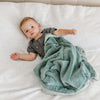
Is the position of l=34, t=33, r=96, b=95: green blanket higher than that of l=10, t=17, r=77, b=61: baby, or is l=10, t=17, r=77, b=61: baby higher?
l=10, t=17, r=77, b=61: baby

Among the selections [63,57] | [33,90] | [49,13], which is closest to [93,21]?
[49,13]

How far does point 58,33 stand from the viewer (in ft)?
3.61

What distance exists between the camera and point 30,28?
1122mm

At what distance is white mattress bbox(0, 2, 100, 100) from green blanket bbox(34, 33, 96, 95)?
0.04m

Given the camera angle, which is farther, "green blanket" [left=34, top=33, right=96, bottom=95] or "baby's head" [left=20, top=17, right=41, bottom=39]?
"baby's head" [left=20, top=17, right=41, bottom=39]

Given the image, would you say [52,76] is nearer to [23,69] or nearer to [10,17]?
[23,69]

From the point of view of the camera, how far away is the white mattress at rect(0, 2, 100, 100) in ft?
2.67

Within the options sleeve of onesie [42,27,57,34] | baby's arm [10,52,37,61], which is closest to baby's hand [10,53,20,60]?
baby's arm [10,52,37,61]

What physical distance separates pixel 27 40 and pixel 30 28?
0.40ft

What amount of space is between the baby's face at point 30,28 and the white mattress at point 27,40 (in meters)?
0.08

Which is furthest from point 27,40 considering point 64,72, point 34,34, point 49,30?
point 64,72

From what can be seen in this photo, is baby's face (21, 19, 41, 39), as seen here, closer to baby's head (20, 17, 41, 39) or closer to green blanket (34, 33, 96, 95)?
baby's head (20, 17, 41, 39)

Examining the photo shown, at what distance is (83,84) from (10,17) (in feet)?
2.61

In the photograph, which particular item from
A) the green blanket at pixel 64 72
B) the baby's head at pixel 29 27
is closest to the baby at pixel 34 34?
the baby's head at pixel 29 27
